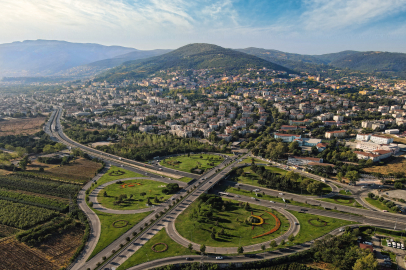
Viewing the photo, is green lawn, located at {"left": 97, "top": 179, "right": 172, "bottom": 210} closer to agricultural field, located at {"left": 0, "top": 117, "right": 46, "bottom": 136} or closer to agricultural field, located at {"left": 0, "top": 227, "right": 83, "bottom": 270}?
agricultural field, located at {"left": 0, "top": 227, "right": 83, "bottom": 270}

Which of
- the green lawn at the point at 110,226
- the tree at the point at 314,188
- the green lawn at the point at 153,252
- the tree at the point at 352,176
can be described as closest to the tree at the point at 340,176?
the tree at the point at 352,176

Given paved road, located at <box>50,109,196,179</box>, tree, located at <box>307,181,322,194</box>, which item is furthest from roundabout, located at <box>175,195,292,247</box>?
paved road, located at <box>50,109,196,179</box>

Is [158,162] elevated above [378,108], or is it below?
below

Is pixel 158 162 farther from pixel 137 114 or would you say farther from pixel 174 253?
pixel 137 114

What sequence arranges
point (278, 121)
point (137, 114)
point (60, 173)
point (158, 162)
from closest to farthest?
point (60, 173) < point (158, 162) < point (278, 121) < point (137, 114)

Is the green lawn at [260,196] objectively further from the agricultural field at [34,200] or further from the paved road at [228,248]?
the agricultural field at [34,200]

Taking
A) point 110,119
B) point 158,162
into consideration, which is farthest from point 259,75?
point 158,162
